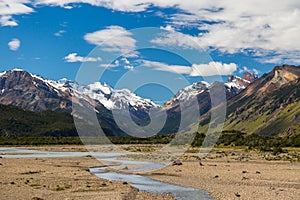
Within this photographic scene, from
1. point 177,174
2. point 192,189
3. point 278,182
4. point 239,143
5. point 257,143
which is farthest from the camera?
point 239,143

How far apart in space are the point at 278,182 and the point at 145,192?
17.6 meters

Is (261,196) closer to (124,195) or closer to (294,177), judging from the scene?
(124,195)

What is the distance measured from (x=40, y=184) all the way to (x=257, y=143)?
127240 millimetres

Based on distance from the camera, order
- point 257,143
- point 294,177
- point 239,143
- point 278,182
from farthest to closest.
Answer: point 239,143, point 257,143, point 294,177, point 278,182

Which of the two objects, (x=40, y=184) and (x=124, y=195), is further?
(x=40, y=184)

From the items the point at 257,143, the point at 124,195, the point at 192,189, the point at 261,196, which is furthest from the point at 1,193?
the point at 257,143

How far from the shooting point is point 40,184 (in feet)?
154

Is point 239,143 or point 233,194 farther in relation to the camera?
point 239,143

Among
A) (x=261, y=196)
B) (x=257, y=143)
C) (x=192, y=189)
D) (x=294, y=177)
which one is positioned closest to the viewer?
(x=261, y=196)

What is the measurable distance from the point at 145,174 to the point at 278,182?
868 inches

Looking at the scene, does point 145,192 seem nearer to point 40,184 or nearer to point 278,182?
point 40,184

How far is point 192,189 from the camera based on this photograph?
44562mm

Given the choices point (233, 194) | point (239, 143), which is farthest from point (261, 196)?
point (239, 143)

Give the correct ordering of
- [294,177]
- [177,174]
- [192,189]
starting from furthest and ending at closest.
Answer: [177,174], [294,177], [192,189]
